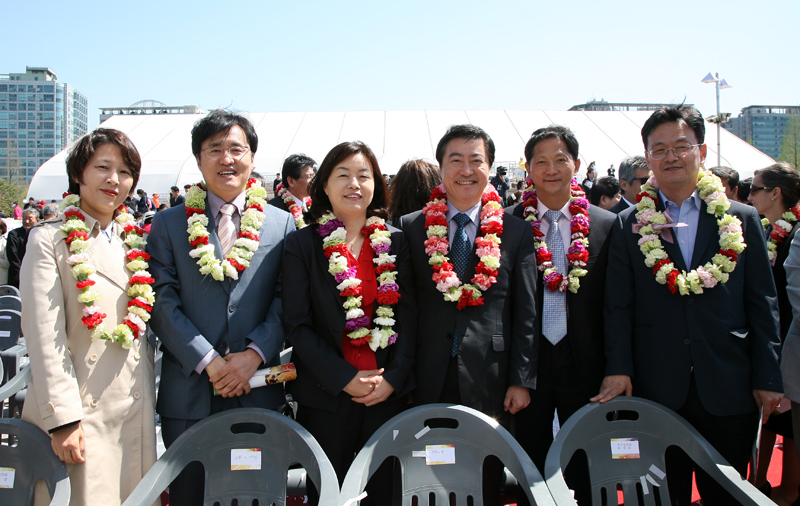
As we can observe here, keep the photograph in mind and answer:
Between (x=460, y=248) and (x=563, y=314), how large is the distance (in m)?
0.66

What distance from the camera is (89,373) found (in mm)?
2064

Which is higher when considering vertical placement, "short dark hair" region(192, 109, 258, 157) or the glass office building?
the glass office building

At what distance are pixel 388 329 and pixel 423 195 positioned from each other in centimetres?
165

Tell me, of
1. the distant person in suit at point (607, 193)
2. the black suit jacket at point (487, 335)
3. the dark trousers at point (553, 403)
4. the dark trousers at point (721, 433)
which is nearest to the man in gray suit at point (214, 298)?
the black suit jacket at point (487, 335)

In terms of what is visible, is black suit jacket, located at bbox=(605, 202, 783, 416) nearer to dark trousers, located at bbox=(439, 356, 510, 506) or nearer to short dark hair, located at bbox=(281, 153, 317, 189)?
dark trousers, located at bbox=(439, 356, 510, 506)

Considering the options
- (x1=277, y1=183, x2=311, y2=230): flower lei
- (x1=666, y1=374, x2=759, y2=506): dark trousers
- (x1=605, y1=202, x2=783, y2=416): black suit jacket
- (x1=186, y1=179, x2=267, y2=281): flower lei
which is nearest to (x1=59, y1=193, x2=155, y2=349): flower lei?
(x1=186, y1=179, x2=267, y2=281): flower lei

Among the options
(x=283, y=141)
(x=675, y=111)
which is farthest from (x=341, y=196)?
(x=283, y=141)

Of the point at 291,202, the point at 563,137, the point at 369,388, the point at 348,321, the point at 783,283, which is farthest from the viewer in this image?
the point at 291,202

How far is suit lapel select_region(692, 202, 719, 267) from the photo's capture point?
7.78 feet

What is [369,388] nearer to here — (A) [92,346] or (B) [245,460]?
(B) [245,460]

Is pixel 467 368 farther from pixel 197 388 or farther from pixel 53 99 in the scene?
pixel 53 99

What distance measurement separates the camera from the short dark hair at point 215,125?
2.38 m

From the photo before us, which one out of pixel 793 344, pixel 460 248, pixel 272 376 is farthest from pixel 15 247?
pixel 793 344

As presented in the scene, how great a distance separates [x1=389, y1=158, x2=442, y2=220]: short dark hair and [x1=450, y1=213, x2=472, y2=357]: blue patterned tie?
1.16 metres
